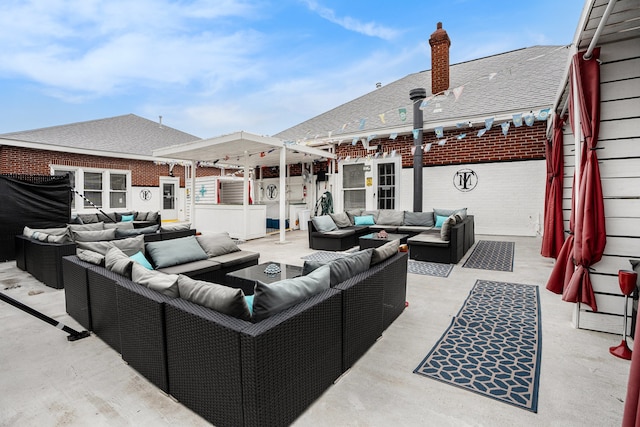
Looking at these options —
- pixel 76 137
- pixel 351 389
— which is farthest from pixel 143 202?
pixel 351 389

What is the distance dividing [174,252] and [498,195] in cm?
857

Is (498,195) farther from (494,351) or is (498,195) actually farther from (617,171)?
(494,351)

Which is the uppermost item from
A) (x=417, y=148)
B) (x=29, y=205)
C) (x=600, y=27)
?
(x=417, y=148)

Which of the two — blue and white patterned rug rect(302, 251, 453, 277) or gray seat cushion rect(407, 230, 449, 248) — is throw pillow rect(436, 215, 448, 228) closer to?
gray seat cushion rect(407, 230, 449, 248)

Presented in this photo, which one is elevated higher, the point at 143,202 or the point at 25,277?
the point at 143,202

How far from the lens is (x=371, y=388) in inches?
77.2

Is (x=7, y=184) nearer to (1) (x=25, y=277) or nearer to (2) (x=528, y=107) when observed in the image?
(1) (x=25, y=277)

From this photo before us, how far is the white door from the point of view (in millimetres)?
14617

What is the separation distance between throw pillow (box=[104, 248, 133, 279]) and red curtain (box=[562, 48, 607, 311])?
3.93 meters

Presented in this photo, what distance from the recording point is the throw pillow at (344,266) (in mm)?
2266

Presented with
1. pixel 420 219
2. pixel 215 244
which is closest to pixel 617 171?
pixel 215 244

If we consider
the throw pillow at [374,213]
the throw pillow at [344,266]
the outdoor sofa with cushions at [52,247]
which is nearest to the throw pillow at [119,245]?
the outdoor sofa with cushions at [52,247]

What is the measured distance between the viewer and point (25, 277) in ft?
15.8

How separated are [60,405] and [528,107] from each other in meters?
9.80
